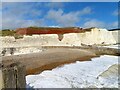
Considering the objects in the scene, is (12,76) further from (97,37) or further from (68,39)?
(97,37)

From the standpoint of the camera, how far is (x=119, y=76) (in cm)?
1346

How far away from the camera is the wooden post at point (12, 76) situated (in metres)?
5.70

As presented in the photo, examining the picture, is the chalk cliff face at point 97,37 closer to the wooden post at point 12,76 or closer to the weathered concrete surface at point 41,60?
the weathered concrete surface at point 41,60

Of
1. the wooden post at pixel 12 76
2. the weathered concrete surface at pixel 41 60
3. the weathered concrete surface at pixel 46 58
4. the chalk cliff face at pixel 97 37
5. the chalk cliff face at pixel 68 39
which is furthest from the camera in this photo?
the chalk cliff face at pixel 97 37

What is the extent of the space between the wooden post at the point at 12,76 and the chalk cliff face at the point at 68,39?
2626 cm

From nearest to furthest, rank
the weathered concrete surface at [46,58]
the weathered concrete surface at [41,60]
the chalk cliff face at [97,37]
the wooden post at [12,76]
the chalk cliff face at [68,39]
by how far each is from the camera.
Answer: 1. the wooden post at [12,76]
2. the weathered concrete surface at [41,60]
3. the weathered concrete surface at [46,58]
4. the chalk cliff face at [68,39]
5. the chalk cliff face at [97,37]

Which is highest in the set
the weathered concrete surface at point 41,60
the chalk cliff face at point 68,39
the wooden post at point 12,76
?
the chalk cliff face at point 68,39

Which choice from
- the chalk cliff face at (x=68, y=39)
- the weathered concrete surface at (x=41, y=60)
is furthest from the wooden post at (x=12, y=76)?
the chalk cliff face at (x=68, y=39)

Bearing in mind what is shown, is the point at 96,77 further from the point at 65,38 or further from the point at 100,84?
the point at 65,38

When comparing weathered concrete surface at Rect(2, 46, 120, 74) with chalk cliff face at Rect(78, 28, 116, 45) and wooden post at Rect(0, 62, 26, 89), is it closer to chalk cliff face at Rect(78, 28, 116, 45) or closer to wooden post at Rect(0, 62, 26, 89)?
wooden post at Rect(0, 62, 26, 89)

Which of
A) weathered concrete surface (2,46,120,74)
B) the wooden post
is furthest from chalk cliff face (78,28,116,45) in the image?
the wooden post

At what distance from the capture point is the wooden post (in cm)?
570

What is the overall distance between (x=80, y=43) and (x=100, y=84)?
31229 millimetres

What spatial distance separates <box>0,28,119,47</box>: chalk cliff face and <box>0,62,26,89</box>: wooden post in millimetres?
26262
